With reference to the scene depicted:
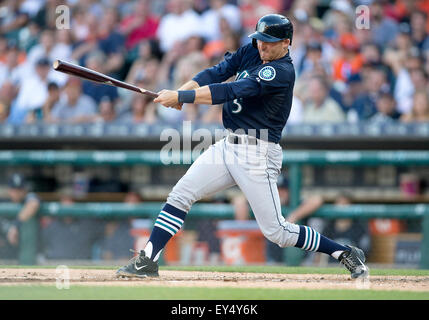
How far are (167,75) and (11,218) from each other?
2.55 metres

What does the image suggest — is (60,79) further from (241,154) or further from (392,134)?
(241,154)

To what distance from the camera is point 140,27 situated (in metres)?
10.2

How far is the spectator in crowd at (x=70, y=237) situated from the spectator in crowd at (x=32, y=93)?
164 centimetres

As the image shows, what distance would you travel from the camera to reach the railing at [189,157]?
7535 millimetres

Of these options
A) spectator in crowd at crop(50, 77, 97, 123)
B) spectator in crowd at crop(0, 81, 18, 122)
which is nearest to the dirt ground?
spectator in crowd at crop(50, 77, 97, 123)

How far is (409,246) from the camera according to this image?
7.37 m

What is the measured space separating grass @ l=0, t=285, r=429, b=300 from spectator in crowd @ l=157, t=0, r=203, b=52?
555 centimetres

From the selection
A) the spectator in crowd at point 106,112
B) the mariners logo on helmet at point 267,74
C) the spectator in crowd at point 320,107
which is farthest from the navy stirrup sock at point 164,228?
the spectator in crowd at point 106,112

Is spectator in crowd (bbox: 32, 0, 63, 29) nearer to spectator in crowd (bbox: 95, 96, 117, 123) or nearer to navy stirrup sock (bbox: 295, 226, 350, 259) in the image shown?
spectator in crowd (bbox: 95, 96, 117, 123)

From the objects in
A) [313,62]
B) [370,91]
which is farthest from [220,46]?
[370,91]

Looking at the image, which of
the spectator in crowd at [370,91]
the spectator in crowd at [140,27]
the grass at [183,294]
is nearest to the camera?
the grass at [183,294]

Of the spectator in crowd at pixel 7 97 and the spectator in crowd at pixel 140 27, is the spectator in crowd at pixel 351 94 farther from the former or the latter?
the spectator in crowd at pixel 7 97

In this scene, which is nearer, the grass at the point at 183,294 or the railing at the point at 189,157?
the grass at the point at 183,294

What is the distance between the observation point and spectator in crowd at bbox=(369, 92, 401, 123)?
7977 mm
